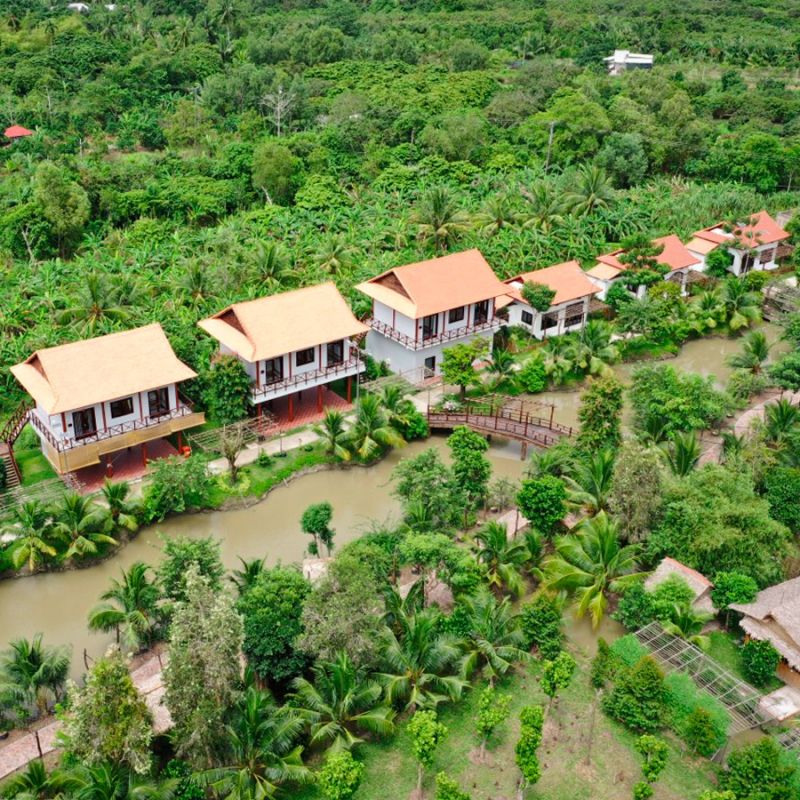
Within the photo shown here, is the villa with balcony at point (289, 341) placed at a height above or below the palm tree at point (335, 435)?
above

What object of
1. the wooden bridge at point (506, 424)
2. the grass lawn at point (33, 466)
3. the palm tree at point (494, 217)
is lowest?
the wooden bridge at point (506, 424)

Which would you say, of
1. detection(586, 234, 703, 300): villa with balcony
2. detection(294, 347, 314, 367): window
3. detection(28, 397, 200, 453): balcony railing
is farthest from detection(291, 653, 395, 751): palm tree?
detection(586, 234, 703, 300): villa with balcony

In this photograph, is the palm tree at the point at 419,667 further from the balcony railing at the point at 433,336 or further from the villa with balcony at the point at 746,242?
the villa with balcony at the point at 746,242

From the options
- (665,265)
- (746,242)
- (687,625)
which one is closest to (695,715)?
(687,625)

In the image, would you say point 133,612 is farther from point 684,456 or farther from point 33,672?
point 684,456

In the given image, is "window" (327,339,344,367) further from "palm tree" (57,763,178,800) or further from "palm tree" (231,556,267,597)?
"palm tree" (57,763,178,800)

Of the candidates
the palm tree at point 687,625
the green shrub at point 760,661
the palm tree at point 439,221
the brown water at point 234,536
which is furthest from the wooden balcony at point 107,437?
the green shrub at point 760,661
